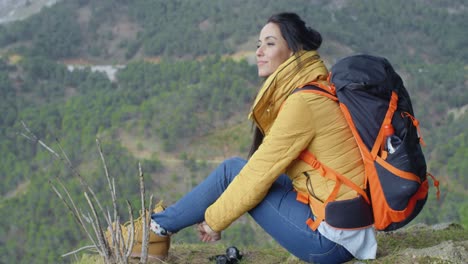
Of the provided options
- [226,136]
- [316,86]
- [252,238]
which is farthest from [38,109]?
[316,86]

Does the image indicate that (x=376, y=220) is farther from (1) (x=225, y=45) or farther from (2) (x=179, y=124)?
(1) (x=225, y=45)

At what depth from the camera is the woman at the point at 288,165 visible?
85.5 inches

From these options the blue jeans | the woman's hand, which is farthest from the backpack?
the woman's hand

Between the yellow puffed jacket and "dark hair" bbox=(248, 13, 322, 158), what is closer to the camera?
the yellow puffed jacket

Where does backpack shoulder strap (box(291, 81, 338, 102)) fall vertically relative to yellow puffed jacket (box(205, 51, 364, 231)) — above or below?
above

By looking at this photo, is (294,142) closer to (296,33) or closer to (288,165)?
(288,165)

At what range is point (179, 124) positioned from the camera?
1085 inches

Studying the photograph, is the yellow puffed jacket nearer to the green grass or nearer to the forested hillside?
the green grass

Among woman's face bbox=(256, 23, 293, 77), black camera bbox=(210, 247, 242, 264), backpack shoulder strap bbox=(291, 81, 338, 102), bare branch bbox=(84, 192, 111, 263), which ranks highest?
woman's face bbox=(256, 23, 293, 77)

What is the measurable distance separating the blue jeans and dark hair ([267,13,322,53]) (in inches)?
21.4

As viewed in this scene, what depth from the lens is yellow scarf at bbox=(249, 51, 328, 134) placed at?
2.28 m

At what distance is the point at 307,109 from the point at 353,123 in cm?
18

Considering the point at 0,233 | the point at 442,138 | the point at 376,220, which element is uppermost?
the point at 376,220

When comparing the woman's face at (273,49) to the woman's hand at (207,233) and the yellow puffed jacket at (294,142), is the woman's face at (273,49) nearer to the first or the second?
the yellow puffed jacket at (294,142)
